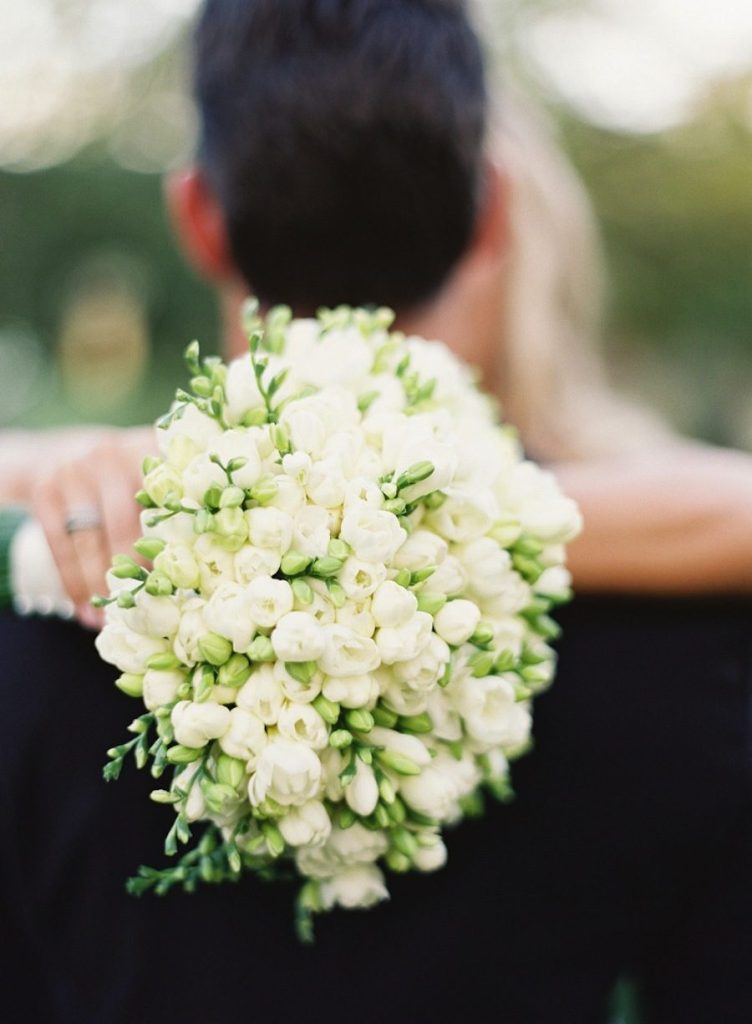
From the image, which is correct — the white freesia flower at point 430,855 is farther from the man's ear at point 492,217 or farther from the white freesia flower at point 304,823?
the man's ear at point 492,217

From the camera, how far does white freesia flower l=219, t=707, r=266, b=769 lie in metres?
1.01

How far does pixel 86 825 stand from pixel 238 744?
43cm

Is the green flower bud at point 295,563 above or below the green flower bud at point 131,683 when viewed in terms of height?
above

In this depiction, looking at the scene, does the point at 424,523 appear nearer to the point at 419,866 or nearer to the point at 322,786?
the point at 322,786

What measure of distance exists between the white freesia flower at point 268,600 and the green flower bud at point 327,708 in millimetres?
96

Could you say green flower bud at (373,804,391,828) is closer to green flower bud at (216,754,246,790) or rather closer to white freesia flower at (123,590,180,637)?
green flower bud at (216,754,246,790)

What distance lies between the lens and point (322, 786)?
A: 1.08 metres

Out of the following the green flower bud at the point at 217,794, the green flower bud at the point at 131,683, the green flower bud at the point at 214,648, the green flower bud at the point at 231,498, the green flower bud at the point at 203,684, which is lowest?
the green flower bud at the point at 217,794

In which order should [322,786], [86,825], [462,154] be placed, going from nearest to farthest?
[322,786]
[86,825]
[462,154]

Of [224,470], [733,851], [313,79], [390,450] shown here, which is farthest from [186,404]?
[733,851]

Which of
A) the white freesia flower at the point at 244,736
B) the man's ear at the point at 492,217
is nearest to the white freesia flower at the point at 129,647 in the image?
the white freesia flower at the point at 244,736

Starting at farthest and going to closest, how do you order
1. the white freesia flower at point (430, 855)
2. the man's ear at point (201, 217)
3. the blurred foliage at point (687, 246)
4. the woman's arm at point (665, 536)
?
1. the blurred foliage at point (687, 246)
2. the man's ear at point (201, 217)
3. the woman's arm at point (665, 536)
4. the white freesia flower at point (430, 855)

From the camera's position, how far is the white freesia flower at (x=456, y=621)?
1.06 metres

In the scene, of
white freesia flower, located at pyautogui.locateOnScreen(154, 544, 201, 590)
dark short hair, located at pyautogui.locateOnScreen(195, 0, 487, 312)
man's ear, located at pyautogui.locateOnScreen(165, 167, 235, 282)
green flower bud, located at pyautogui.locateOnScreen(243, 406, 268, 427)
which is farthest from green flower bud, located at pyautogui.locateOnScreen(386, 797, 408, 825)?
man's ear, located at pyautogui.locateOnScreen(165, 167, 235, 282)
